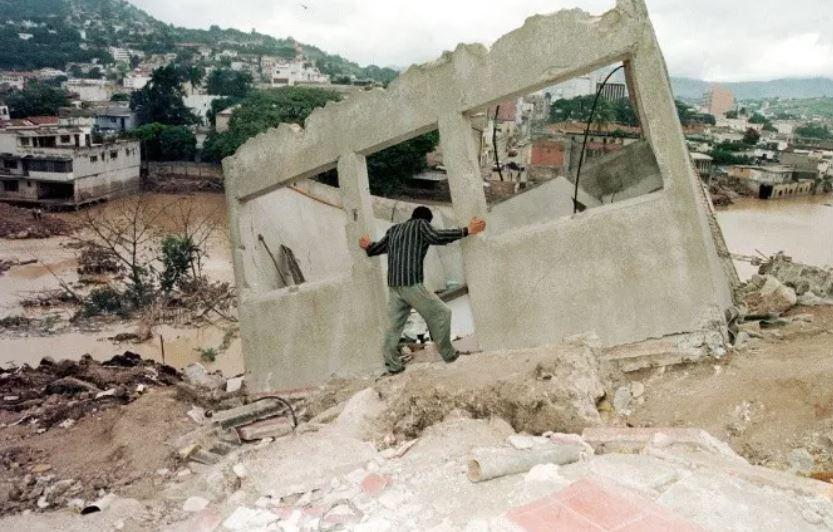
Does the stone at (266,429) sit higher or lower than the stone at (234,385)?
higher

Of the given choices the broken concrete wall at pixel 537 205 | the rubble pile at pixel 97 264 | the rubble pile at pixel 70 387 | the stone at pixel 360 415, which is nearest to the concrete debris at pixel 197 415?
the rubble pile at pixel 70 387

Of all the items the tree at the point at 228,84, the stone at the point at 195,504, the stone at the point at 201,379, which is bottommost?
the stone at the point at 201,379

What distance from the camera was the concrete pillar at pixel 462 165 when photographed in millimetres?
5414

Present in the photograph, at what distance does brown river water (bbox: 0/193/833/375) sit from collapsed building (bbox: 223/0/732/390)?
8.04 m

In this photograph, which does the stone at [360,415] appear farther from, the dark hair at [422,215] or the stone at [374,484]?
the dark hair at [422,215]

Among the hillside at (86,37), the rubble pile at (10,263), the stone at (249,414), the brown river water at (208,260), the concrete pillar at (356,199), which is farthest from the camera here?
the hillside at (86,37)

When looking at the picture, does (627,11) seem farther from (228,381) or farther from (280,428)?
(228,381)

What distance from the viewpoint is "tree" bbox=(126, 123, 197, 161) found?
40.5 metres

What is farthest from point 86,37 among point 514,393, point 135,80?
point 514,393

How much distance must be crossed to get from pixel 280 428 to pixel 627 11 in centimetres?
417

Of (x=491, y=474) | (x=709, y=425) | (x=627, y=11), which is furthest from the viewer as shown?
(x=627, y=11)

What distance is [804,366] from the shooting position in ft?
14.1

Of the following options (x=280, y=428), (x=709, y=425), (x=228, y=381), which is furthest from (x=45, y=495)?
(x=709, y=425)

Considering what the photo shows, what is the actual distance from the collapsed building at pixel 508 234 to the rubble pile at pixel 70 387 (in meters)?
2.15
